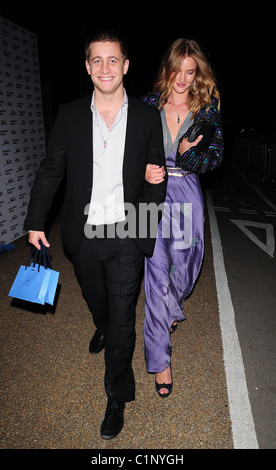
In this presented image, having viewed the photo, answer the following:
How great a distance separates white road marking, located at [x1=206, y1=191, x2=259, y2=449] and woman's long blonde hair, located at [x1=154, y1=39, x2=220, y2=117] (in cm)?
209

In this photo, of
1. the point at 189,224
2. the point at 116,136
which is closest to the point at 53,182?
the point at 116,136

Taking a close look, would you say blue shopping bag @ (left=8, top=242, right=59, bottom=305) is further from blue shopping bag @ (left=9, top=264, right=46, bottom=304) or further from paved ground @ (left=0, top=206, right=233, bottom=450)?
paved ground @ (left=0, top=206, right=233, bottom=450)

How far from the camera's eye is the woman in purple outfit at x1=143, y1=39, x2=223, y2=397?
2.51 meters

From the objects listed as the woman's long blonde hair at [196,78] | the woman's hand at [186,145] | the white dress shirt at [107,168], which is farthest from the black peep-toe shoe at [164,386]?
the woman's long blonde hair at [196,78]

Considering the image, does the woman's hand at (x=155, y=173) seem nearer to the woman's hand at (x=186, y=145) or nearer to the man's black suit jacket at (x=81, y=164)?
the man's black suit jacket at (x=81, y=164)

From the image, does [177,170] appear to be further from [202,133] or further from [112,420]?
[112,420]

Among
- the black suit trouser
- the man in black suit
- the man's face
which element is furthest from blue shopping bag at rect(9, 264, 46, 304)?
the man's face

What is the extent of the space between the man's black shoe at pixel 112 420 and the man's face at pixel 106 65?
2078mm

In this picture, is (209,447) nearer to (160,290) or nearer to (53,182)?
(160,290)

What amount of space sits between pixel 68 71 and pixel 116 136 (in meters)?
19.4

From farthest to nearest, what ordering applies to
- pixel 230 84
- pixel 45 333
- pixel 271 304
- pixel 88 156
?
1. pixel 230 84
2. pixel 271 304
3. pixel 45 333
4. pixel 88 156

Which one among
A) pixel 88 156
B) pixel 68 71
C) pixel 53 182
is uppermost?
pixel 68 71

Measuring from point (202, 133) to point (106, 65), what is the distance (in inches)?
33.2

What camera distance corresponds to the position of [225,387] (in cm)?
268
